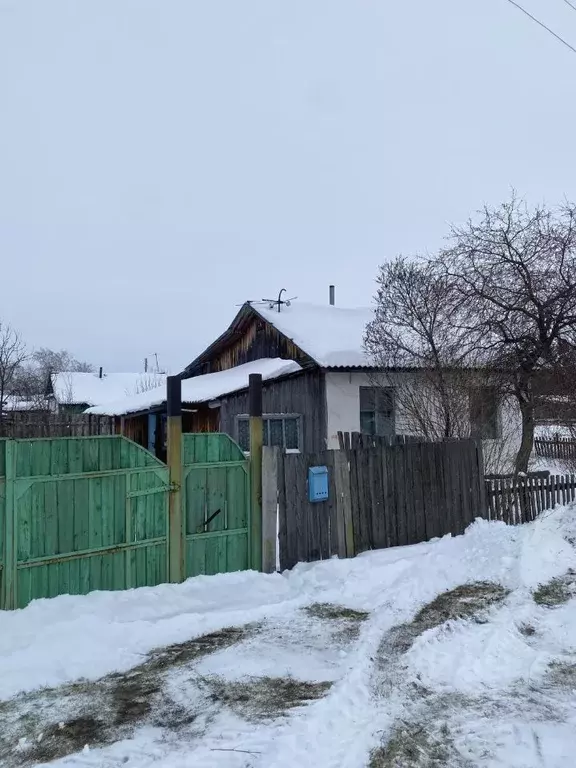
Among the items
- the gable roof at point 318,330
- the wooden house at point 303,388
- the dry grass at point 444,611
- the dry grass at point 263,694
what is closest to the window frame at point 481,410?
the wooden house at point 303,388

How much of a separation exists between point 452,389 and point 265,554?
622cm

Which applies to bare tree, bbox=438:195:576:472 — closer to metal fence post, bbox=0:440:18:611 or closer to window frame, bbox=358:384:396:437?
window frame, bbox=358:384:396:437

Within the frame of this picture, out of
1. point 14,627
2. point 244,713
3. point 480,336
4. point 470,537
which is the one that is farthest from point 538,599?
point 480,336

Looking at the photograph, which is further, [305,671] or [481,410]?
[481,410]

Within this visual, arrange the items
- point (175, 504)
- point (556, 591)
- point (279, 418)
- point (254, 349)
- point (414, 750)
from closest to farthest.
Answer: point (414, 750) → point (556, 591) → point (175, 504) → point (279, 418) → point (254, 349)

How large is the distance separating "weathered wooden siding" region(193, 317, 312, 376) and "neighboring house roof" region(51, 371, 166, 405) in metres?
18.3

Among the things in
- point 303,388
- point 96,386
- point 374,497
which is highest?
point 96,386

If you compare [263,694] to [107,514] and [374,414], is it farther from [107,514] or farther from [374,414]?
[374,414]

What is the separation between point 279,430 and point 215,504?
898 centimetres

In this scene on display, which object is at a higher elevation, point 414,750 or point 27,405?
point 27,405

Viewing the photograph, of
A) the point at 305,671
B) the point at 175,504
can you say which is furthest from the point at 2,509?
the point at 305,671

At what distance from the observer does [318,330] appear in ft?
57.8

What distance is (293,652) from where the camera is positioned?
17.2 feet

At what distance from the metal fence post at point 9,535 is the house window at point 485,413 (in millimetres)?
9029
